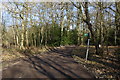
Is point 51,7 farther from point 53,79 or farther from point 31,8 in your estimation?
point 53,79

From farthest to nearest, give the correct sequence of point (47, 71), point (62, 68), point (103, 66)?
point (103, 66) < point (62, 68) < point (47, 71)

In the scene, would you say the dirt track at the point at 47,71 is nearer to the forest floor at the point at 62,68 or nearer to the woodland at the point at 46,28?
the forest floor at the point at 62,68

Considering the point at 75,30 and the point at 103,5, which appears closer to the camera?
the point at 103,5

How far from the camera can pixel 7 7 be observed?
1900 centimetres

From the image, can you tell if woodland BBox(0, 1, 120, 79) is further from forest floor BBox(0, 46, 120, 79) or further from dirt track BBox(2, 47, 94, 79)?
dirt track BBox(2, 47, 94, 79)

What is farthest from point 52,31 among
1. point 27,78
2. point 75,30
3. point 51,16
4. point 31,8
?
point 27,78

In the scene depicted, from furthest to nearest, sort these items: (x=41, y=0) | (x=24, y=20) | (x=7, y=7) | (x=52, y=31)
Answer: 1. (x=52, y=31)
2. (x=41, y=0)
3. (x=24, y=20)
4. (x=7, y=7)

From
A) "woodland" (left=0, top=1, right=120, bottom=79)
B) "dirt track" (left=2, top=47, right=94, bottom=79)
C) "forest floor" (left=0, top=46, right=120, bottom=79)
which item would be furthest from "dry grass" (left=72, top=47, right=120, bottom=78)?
"woodland" (left=0, top=1, right=120, bottom=79)

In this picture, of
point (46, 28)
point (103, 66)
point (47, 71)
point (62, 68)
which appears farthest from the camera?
point (46, 28)

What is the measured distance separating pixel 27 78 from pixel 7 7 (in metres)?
15.8

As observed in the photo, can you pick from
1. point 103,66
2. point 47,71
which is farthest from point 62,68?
point 103,66

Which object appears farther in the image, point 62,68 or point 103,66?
point 103,66

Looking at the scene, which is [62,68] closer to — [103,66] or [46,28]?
[103,66]

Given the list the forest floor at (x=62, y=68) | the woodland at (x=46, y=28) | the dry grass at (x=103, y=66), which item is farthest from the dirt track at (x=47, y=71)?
the woodland at (x=46, y=28)
